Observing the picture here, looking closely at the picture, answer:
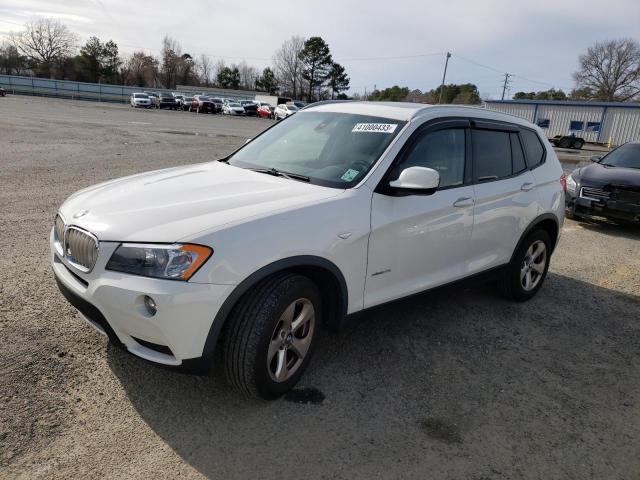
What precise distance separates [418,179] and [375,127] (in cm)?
74

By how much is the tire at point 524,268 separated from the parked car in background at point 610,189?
3.93 m

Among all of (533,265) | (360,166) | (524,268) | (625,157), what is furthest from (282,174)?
(625,157)

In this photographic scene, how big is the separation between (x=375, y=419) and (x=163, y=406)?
1256 millimetres

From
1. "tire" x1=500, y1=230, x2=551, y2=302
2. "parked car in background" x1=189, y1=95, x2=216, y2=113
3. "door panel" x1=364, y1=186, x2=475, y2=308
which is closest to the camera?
"door panel" x1=364, y1=186, x2=475, y2=308

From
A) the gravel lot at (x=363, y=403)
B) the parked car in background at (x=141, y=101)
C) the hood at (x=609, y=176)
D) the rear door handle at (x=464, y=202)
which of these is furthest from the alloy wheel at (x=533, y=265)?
the parked car in background at (x=141, y=101)

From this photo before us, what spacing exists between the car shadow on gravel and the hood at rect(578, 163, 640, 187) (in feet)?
15.4

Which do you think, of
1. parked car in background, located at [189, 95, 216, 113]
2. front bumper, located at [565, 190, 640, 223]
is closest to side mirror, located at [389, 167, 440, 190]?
front bumper, located at [565, 190, 640, 223]

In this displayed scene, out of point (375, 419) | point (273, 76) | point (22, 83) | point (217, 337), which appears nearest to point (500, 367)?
point (375, 419)

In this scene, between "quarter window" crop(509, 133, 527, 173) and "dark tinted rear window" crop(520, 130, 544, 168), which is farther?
"dark tinted rear window" crop(520, 130, 544, 168)

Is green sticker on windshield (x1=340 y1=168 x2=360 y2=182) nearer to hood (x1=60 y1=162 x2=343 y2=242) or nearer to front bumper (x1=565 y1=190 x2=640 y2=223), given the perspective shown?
hood (x1=60 y1=162 x2=343 y2=242)

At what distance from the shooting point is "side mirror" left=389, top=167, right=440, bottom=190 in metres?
3.17

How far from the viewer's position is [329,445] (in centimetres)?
271

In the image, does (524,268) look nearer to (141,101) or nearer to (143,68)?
(141,101)

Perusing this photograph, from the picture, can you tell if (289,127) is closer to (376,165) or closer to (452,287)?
(376,165)
